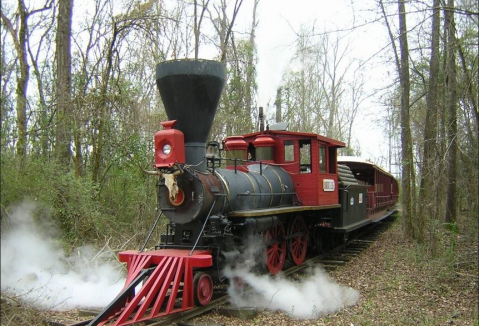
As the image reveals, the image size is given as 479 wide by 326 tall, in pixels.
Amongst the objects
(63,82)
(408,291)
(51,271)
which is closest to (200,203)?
(51,271)

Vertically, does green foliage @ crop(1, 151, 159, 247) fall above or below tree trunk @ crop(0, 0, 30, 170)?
below

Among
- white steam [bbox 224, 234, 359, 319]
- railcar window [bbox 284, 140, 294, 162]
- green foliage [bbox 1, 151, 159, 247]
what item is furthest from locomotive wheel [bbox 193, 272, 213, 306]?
railcar window [bbox 284, 140, 294, 162]

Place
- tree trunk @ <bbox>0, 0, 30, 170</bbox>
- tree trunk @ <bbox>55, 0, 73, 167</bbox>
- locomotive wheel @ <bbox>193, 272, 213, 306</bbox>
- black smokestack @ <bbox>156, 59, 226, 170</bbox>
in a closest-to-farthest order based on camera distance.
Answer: locomotive wheel @ <bbox>193, 272, 213, 306</bbox>
black smokestack @ <bbox>156, 59, 226, 170</bbox>
tree trunk @ <bbox>0, 0, 30, 170</bbox>
tree trunk @ <bbox>55, 0, 73, 167</bbox>

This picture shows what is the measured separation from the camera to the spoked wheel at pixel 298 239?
360 inches

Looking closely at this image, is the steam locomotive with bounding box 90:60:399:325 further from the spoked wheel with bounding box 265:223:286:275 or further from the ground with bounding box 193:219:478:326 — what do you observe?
the ground with bounding box 193:219:478:326

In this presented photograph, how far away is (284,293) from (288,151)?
11.6ft

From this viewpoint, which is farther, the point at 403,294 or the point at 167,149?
the point at 403,294

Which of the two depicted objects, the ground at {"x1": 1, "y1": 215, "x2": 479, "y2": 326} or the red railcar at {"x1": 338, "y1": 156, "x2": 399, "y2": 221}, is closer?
the ground at {"x1": 1, "y1": 215, "x2": 479, "y2": 326}

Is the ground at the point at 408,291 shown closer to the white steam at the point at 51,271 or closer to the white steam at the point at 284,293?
the white steam at the point at 284,293

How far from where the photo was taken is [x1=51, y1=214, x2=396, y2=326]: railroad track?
5.46m

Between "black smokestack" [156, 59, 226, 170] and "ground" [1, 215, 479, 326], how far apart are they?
2.46 m

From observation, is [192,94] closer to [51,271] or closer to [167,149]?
[167,149]

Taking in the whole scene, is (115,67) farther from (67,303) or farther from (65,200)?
(67,303)

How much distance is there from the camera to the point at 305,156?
32.3 feet
